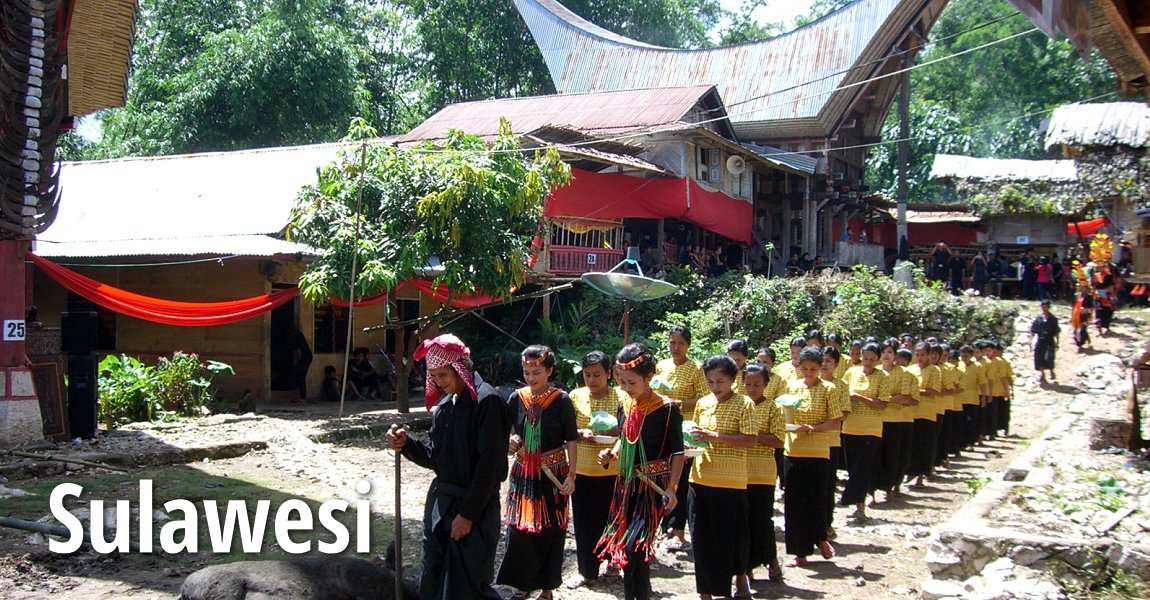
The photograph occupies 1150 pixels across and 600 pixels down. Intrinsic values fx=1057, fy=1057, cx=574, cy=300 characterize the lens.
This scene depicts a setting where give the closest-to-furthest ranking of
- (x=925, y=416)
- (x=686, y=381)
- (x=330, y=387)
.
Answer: (x=686, y=381) → (x=925, y=416) → (x=330, y=387)

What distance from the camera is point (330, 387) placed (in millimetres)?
17828

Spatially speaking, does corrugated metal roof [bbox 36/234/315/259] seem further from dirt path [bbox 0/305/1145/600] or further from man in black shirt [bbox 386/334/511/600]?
man in black shirt [bbox 386/334/511/600]

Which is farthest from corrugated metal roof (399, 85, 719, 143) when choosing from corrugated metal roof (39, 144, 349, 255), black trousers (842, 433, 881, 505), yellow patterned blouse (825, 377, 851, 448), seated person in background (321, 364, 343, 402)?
yellow patterned blouse (825, 377, 851, 448)

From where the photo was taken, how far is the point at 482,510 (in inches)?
203

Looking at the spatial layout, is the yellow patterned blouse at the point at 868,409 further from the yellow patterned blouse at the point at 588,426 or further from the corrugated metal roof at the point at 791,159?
the corrugated metal roof at the point at 791,159

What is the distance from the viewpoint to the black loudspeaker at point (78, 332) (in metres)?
11.4

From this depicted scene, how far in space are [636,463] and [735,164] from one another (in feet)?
60.2

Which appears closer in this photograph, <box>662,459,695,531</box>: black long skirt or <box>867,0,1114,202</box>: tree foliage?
<box>662,459,695,531</box>: black long skirt

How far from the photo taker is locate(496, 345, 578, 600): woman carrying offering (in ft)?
20.5

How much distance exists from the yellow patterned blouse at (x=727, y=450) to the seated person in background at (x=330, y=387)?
40.1ft

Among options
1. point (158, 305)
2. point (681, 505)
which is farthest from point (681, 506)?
point (158, 305)

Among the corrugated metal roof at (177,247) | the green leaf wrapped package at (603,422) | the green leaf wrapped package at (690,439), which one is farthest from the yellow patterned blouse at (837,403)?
the corrugated metal roof at (177,247)

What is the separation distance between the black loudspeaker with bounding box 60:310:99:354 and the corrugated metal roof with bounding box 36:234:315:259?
3.23m

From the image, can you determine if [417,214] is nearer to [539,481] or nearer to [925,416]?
[925,416]
